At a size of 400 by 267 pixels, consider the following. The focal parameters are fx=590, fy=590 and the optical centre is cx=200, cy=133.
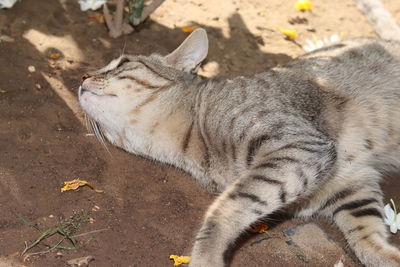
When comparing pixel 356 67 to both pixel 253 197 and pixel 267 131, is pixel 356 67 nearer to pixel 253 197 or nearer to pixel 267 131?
pixel 267 131

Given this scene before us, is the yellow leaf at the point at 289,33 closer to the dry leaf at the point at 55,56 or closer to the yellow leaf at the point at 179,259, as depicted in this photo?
the dry leaf at the point at 55,56

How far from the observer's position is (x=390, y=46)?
6.07 meters

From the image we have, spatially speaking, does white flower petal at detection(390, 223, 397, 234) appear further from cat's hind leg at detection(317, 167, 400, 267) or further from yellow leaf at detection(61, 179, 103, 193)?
yellow leaf at detection(61, 179, 103, 193)

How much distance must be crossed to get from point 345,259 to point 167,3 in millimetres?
4259

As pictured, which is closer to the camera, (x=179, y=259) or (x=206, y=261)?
(x=206, y=261)

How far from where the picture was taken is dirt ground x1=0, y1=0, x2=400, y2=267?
4.48 metres

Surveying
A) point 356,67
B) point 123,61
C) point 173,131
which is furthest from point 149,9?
point 356,67

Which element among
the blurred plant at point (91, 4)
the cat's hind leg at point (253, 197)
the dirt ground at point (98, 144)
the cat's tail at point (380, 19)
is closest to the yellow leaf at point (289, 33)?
the dirt ground at point (98, 144)

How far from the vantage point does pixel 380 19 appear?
7.66 m

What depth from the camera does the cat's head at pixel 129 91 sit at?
5148 millimetres

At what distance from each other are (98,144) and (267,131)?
5.58ft

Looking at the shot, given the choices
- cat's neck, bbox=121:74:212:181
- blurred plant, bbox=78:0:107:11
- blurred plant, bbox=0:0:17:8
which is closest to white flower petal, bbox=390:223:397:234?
cat's neck, bbox=121:74:212:181

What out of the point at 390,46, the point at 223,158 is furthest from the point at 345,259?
the point at 390,46

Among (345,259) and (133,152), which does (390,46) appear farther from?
(133,152)
